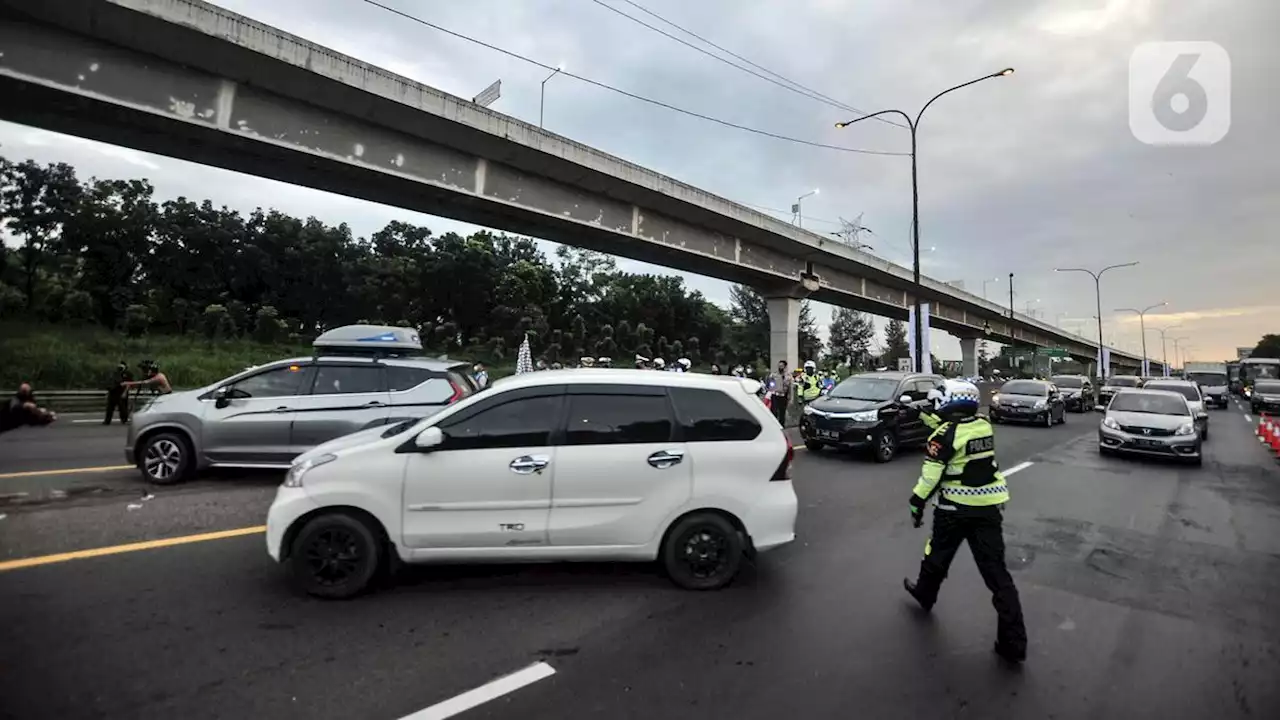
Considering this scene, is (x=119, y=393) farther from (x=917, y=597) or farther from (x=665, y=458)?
(x=917, y=597)

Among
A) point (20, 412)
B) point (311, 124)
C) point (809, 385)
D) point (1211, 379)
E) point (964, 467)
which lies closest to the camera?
point (20, 412)

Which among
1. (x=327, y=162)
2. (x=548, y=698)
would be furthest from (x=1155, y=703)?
(x=327, y=162)

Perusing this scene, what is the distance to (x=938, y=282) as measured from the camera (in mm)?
38781

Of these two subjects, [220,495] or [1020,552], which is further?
[220,495]

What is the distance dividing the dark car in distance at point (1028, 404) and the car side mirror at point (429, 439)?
19.8m

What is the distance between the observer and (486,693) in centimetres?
320

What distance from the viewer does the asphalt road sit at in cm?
320

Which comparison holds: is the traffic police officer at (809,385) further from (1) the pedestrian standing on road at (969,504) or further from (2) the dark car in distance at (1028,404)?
(1) the pedestrian standing on road at (969,504)

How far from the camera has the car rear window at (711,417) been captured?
15.8 feet

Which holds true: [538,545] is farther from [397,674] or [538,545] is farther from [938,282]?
[938,282]

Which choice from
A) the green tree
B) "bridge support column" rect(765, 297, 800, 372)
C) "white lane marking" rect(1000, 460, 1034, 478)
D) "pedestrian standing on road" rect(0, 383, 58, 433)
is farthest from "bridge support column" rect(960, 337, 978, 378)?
"pedestrian standing on road" rect(0, 383, 58, 433)

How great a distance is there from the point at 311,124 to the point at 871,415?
12.8 m

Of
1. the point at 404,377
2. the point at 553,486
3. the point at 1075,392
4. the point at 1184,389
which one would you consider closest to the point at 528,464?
the point at 553,486

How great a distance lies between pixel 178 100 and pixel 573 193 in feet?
31.4
